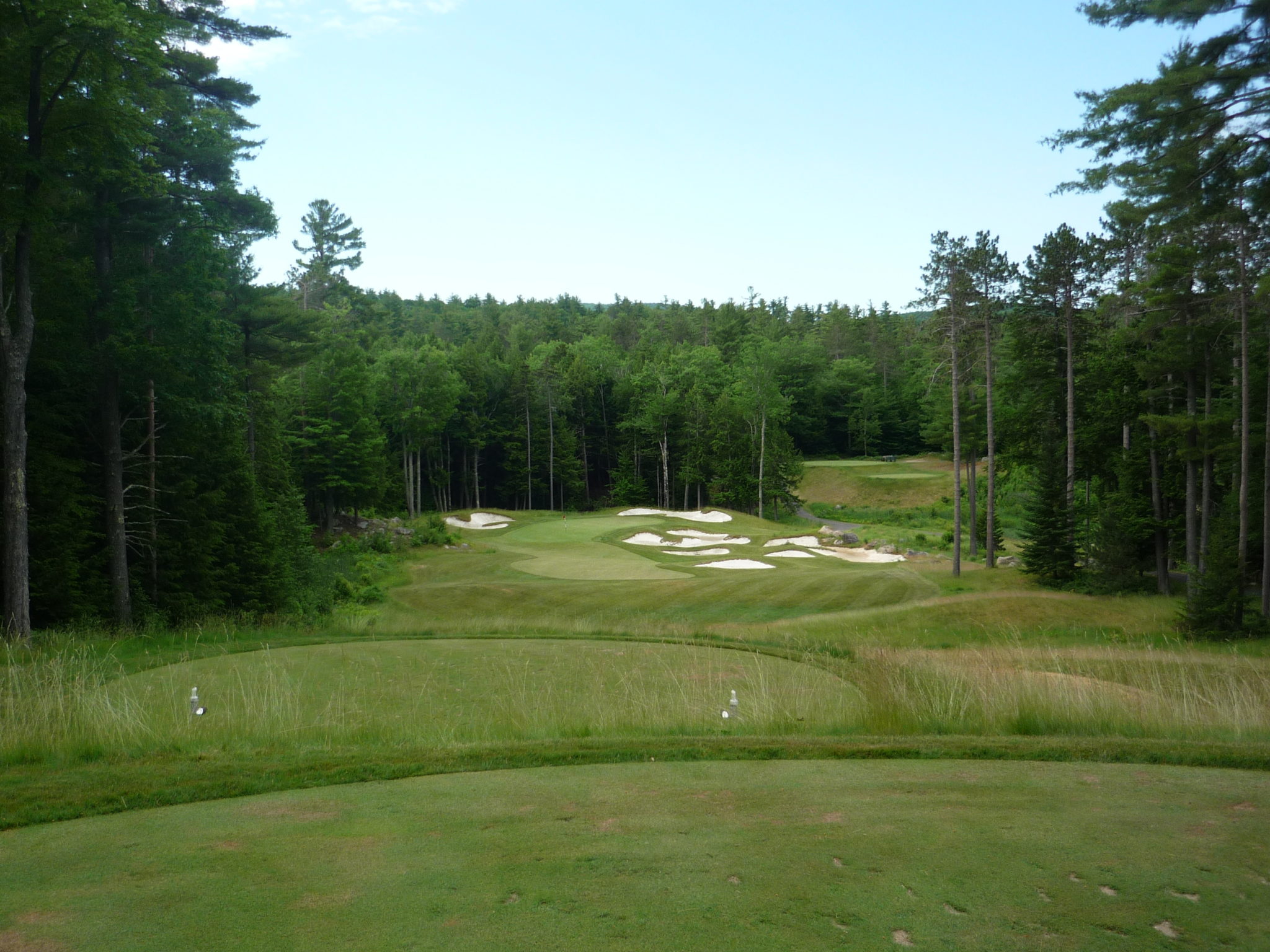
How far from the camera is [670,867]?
3.89 meters

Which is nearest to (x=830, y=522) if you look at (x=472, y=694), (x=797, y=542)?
(x=797, y=542)

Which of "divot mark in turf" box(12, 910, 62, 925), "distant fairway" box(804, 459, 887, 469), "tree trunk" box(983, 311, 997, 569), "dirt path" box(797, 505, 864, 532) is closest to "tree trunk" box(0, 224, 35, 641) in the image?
"divot mark in turf" box(12, 910, 62, 925)

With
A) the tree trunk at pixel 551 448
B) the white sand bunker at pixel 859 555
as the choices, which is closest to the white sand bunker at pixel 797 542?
the white sand bunker at pixel 859 555

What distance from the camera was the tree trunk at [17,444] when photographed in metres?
13.8

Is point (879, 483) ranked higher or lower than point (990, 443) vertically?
lower

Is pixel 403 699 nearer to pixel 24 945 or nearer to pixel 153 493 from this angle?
pixel 24 945

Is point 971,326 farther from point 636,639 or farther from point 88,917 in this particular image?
point 88,917

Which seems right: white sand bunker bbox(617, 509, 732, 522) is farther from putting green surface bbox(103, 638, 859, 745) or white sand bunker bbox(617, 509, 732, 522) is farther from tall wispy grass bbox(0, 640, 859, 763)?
tall wispy grass bbox(0, 640, 859, 763)

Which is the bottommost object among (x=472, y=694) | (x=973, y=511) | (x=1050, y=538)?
(x=1050, y=538)

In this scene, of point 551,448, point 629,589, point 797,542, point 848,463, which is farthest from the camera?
point 848,463

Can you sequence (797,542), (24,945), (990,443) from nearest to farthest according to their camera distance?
(24,945) → (990,443) → (797,542)

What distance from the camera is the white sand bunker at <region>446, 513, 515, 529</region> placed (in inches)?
1847

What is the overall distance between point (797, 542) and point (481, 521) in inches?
758

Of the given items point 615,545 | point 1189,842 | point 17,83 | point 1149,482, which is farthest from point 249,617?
point 1149,482
